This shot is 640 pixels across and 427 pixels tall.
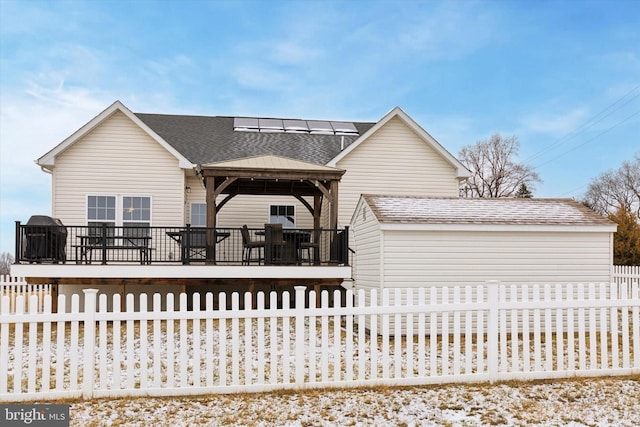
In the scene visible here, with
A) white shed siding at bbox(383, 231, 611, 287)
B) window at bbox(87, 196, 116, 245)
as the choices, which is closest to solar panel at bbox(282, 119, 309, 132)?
window at bbox(87, 196, 116, 245)

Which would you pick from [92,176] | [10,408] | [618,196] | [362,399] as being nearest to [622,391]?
[362,399]

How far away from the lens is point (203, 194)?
69.2ft

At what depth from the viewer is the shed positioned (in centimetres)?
Result: 1464

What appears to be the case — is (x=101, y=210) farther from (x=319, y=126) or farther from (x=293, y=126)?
(x=319, y=126)

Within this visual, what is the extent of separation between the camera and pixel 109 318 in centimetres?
845

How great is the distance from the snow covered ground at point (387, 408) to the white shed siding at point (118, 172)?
12.3 m

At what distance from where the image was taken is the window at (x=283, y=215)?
21625mm

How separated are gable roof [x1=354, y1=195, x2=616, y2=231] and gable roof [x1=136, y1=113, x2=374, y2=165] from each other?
6417mm

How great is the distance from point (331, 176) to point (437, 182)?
6.22 metres

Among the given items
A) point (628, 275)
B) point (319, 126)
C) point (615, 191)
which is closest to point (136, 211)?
point (319, 126)

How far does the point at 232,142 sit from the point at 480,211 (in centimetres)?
1055

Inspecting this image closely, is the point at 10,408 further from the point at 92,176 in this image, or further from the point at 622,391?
the point at 92,176

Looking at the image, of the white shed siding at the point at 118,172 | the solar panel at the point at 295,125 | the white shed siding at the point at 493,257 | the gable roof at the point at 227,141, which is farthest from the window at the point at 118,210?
the white shed siding at the point at 493,257

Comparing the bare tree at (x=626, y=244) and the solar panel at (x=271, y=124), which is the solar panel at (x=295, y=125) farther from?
the bare tree at (x=626, y=244)
